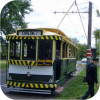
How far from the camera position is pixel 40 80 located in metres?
8.80

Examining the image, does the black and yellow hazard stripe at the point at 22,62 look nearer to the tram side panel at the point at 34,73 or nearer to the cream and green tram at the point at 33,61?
the cream and green tram at the point at 33,61

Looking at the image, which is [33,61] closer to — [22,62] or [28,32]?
[22,62]

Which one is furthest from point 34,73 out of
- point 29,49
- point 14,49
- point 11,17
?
point 11,17

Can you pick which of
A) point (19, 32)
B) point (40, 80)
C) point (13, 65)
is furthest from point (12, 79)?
point (19, 32)

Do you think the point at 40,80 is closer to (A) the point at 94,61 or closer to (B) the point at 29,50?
(B) the point at 29,50

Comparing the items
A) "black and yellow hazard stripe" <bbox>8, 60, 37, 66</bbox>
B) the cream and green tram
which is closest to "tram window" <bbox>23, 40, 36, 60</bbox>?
the cream and green tram

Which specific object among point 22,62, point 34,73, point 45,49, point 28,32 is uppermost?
point 28,32

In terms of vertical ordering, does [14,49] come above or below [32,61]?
above

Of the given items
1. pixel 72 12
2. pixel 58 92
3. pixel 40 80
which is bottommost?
pixel 58 92

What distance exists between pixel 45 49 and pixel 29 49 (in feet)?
2.68

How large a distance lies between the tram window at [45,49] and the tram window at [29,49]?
0.30 meters

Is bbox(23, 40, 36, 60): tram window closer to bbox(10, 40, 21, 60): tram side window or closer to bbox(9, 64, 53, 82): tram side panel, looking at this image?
bbox(10, 40, 21, 60): tram side window

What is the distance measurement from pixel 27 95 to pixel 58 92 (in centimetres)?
176

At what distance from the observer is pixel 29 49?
30.0 feet
